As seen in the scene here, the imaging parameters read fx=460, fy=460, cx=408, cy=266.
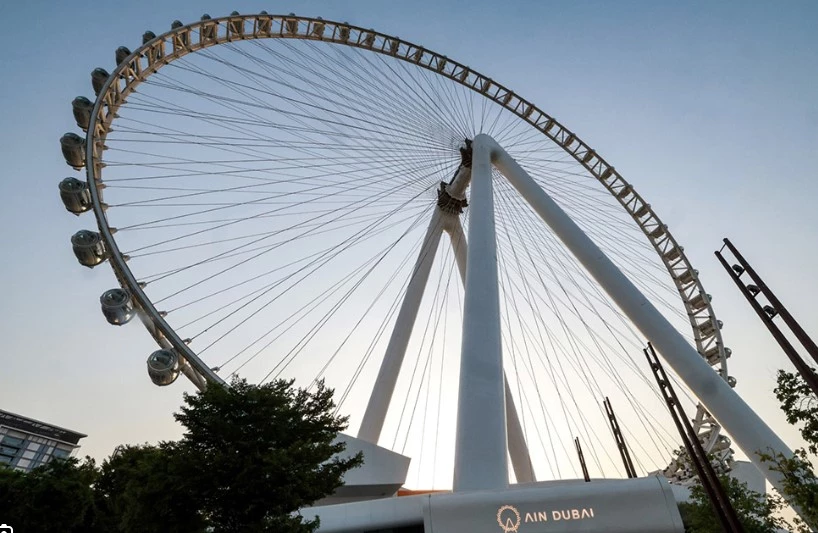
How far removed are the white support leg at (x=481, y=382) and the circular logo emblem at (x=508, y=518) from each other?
702mm

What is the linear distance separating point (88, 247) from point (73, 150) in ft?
14.0

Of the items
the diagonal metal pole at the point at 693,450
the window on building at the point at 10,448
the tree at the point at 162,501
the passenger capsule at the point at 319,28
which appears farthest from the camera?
the window on building at the point at 10,448

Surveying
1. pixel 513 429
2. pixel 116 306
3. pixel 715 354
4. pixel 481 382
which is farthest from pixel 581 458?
pixel 116 306

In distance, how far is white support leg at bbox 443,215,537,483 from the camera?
76.8ft

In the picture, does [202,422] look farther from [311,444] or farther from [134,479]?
[311,444]

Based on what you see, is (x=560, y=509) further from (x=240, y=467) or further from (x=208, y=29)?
(x=208, y=29)

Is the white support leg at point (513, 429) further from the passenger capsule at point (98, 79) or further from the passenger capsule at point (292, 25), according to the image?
the passenger capsule at point (98, 79)

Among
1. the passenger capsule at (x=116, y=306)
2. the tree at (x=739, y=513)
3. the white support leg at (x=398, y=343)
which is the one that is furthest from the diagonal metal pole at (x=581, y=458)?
the passenger capsule at (x=116, y=306)

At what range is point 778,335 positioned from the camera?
7.46 meters

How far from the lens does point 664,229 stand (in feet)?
107

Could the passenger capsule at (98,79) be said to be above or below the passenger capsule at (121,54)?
below

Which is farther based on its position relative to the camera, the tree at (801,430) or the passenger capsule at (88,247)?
the passenger capsule at (88,247)

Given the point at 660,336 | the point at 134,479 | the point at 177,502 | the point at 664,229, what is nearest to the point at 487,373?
the point at 660,336

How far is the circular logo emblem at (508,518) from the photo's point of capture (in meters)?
12.3
